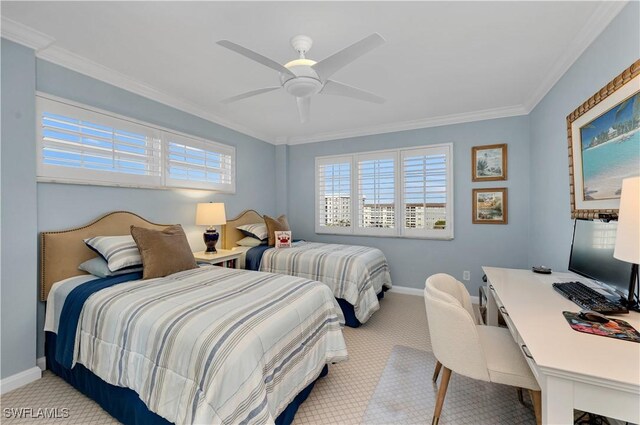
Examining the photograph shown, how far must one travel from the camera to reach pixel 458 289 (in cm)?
196

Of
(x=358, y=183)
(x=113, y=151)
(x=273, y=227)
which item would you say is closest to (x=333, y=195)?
(x=358, y=183)

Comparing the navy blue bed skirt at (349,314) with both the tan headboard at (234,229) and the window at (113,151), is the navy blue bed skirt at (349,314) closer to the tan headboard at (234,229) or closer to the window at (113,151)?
the tan headboard at (234,229)

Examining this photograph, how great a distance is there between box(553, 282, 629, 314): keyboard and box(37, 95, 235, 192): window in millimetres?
3662

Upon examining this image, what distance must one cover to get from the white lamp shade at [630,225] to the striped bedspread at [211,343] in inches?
62.6

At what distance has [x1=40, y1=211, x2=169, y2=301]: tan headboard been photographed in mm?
2145

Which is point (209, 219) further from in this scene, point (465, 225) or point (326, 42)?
point (465, 225)

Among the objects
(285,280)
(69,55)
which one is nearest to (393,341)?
(285,280)

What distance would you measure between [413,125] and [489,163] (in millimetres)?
1165

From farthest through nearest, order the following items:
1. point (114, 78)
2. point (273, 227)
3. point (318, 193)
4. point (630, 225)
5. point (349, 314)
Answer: point (318, 193) → point (273, 227) → point (349, 314) → point (114, 78) → point (630, 225)

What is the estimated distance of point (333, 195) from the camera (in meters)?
4.71

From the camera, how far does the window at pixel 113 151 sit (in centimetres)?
223

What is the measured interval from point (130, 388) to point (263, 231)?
2666mm

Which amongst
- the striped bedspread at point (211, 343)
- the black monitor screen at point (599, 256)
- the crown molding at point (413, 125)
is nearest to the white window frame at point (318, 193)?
the crown molding at point (413, 125)

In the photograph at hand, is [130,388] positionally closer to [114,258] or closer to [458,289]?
[114,258]
